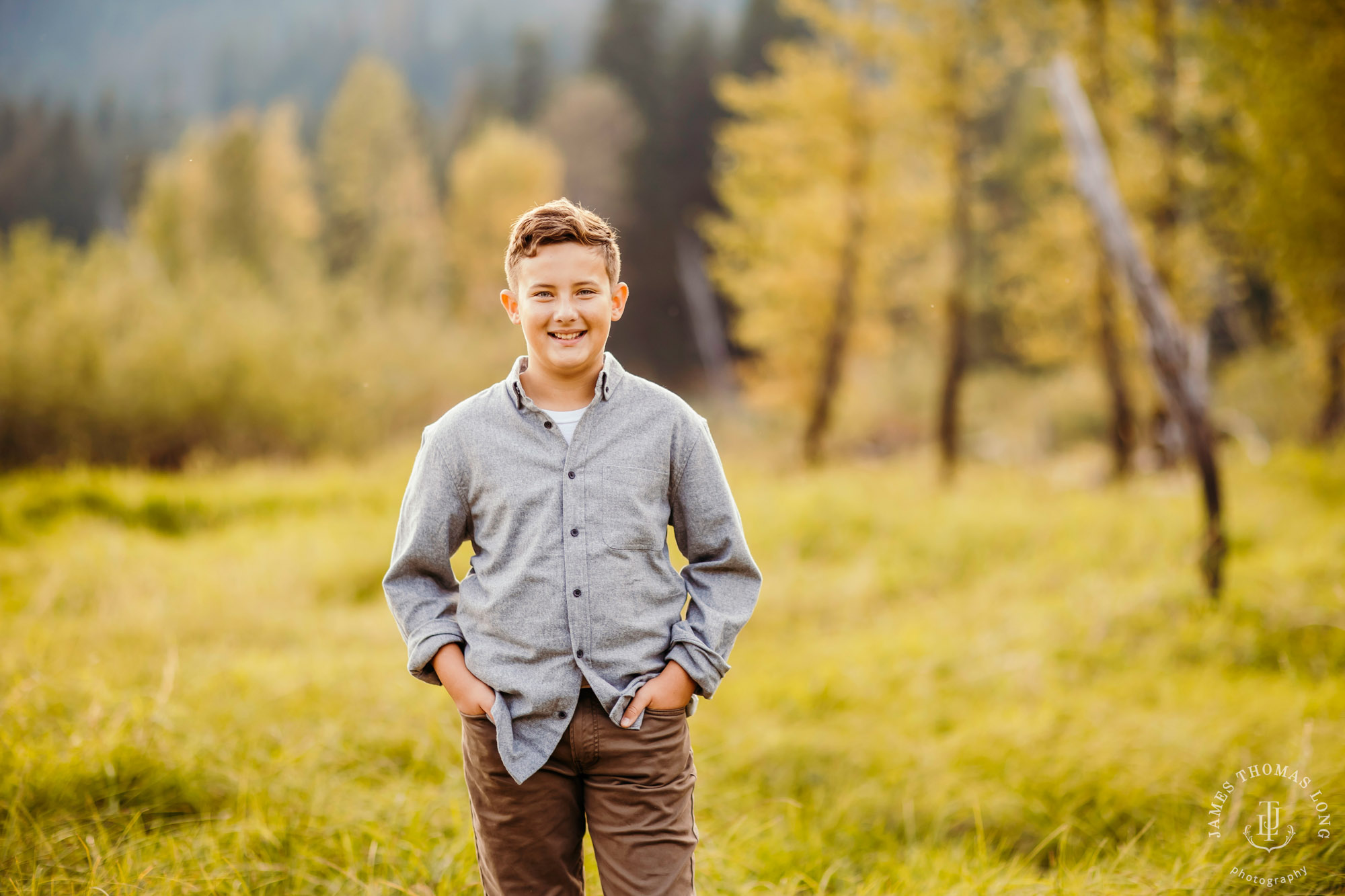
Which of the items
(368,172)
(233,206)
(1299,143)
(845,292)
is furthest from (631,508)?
(368,172)

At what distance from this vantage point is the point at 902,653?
531cm

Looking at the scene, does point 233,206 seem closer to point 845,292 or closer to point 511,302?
point 845,292

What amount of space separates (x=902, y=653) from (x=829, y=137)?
31.1 ft

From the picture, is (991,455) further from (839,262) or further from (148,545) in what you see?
(148,545)

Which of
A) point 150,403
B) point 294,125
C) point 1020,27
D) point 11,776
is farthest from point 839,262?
point 294,125

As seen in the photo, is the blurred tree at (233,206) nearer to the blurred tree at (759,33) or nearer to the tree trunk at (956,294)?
the blurred tree at (759,33)

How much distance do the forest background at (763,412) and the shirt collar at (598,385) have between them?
0.53 metres

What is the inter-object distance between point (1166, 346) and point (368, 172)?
2043 centimetres

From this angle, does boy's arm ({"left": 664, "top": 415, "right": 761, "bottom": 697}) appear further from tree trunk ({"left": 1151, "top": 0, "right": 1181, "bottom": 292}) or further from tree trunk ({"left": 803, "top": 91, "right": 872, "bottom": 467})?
tree trunk ({"left": 803, "top": 91, "right": 872, "bottom": 467})

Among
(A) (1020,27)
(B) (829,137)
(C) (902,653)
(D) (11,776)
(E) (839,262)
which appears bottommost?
(C) (902,653)

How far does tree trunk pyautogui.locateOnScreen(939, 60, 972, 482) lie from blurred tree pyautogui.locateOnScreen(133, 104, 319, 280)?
12.3m

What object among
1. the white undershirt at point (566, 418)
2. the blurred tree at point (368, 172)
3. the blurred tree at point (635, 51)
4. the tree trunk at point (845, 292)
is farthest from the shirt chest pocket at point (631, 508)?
the blurred tree at point (635, 51)

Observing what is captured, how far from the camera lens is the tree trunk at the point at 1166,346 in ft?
18.4

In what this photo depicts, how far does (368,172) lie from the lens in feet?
70.7
